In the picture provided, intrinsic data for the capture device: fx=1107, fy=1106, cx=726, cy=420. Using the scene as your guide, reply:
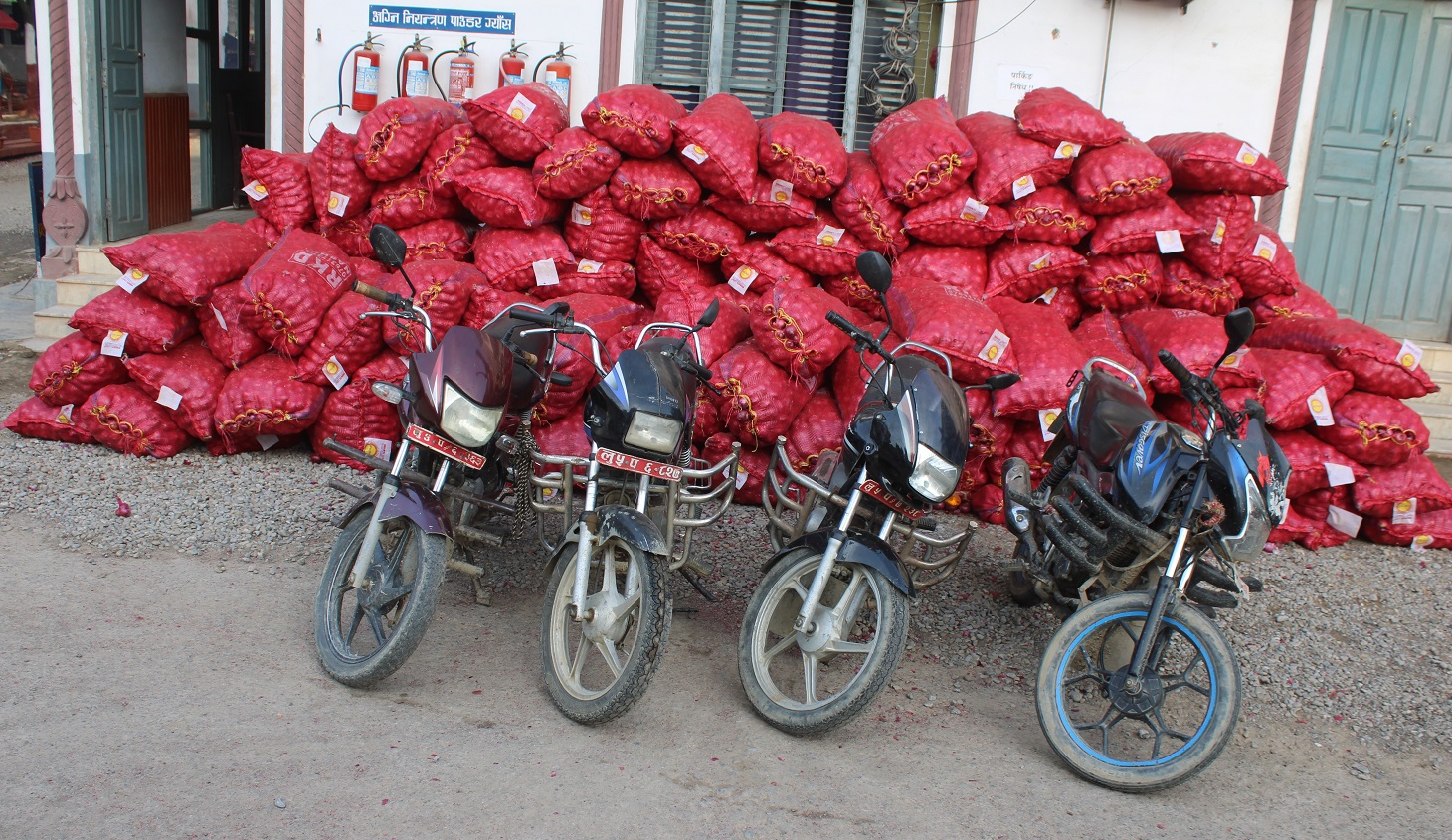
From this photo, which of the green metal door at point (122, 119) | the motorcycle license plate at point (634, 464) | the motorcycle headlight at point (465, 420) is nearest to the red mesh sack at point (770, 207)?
the motorcycle license plate at point (634, 464)

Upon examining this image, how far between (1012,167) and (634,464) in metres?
2.67

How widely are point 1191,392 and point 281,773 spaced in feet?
8.96

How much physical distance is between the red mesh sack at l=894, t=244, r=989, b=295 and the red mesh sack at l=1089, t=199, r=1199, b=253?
56 cm

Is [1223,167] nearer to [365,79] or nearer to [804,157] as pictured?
[804,157]

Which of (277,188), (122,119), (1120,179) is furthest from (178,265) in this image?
(1120,179)

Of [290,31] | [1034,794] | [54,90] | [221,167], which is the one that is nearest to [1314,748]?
[1034,794]

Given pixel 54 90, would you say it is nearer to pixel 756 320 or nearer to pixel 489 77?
pixel 489 77

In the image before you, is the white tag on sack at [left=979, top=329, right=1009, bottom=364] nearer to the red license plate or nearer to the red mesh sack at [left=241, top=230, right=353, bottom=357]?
the red license plate

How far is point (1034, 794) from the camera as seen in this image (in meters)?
3.08

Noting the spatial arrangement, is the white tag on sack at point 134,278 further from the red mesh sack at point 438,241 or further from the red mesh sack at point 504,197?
the red mesh sack at point 504,197

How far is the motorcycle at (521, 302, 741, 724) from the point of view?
10.2 ft

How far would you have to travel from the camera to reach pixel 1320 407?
4953mm

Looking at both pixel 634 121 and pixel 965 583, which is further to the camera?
pixel 634 121

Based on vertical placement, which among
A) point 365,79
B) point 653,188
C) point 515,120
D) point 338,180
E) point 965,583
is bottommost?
point 965,583
